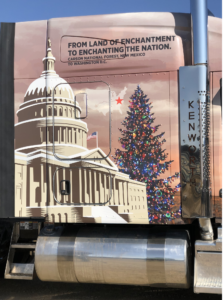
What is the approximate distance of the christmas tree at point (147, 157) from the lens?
11.8ft

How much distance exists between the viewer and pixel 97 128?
3762 mm

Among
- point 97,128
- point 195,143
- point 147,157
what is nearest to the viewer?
point 195,143

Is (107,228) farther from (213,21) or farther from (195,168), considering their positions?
(213,21)

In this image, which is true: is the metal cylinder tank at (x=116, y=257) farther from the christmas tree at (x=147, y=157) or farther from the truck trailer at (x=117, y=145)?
the christmas tree at (x=147, y=157)

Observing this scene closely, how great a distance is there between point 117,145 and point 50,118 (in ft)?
2.72

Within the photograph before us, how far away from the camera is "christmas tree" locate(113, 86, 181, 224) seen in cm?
359

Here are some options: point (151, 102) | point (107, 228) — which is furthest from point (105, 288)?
point (151, 102)

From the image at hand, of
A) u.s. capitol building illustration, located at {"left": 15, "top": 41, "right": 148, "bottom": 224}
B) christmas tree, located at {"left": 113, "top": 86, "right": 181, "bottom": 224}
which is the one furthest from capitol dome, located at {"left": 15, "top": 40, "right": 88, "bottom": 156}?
christmas tree, located at {"left": 113, "top": 86, "right": 181, "bottom": 224}

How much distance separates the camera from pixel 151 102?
3.66 meters

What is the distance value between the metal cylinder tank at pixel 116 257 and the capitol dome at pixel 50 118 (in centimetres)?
104

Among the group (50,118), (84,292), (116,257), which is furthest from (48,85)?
(84,292)

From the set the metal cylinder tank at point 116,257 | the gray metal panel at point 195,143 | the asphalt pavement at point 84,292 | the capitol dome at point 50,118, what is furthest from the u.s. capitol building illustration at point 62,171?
the asphalt pavement at point 84,292

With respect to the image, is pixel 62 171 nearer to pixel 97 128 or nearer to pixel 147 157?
pixel 97 128

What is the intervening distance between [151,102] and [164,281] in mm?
1943
